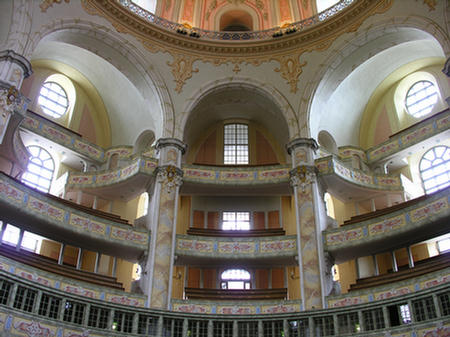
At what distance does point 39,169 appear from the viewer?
25047 mm

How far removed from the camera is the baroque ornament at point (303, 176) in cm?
2230

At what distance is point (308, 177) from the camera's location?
22391mm

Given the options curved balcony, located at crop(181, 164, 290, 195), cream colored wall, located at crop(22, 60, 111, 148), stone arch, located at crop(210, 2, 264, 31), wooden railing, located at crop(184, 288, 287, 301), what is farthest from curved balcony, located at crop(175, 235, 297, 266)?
stone arch, located at crop(210, 2, 264, 31)

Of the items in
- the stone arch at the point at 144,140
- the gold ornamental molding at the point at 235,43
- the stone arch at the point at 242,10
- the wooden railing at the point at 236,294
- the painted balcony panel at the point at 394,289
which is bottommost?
the painted balcony panel at the point at 394,289

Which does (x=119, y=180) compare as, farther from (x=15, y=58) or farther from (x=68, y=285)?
(x=15, y=58)

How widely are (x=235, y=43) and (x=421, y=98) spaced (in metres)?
10.5

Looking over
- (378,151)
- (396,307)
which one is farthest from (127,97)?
(396,307)

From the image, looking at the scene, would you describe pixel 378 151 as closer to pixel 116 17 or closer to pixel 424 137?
pixel 424 137

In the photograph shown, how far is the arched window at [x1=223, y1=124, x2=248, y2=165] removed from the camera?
28031 millimetres

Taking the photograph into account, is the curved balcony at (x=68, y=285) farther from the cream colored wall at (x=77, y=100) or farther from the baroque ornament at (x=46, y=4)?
the baroque ornament at (x=46, y=4)

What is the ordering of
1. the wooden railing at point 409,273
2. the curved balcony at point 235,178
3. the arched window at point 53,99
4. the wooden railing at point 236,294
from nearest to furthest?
the wooden railing at point 409,273, the wooden railing at point 236,294, the curved balcony at point 235,178, the arched window at point 53,99

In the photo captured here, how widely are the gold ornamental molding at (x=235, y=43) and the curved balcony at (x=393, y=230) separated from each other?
7.94 meters

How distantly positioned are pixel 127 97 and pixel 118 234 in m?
9.60

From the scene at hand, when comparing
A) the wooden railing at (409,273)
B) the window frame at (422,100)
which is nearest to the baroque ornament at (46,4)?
the wooden railing at (409,273)
